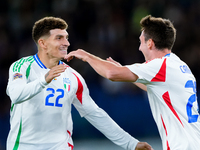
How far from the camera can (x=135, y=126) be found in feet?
31.8

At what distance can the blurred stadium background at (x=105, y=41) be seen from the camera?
31.1 feet

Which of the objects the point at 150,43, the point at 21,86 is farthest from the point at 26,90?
the point at 150,43

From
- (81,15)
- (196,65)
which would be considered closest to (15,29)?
(81,15)

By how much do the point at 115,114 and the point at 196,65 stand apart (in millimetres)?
3338

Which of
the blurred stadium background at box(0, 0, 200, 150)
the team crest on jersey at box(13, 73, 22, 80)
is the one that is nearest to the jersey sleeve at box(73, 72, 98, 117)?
the team crest on jersey at box(13, 73, 22, 80)

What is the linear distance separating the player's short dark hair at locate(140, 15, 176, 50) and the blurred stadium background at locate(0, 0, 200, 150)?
195 inches

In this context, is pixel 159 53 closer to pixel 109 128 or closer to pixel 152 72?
pixel 152 72

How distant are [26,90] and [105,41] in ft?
23.9

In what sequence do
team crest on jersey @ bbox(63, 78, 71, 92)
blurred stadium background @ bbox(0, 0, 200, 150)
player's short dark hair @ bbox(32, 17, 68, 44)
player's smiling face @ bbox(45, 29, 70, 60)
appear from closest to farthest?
team crest on jersey @ bbox(63, 78, 71, 92) → player's smiling face @ bbox(45, 29, 70, 60) → player's short dark hair @ bbox(32, 17, 68, 44) → blurred stadium background @ bbox(0, 0, 200, 150)

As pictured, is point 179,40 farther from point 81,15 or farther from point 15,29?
point 15,29

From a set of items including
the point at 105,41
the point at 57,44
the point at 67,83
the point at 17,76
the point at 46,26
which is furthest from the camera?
the point at 105,41

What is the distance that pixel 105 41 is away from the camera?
11.3m

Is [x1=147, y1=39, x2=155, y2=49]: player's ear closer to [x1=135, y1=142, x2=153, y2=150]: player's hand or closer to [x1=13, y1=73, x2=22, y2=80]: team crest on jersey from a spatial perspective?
[x1=135, y1=142, x2=153, y2=150]: player's hand

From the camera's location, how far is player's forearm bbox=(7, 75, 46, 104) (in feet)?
13.7
